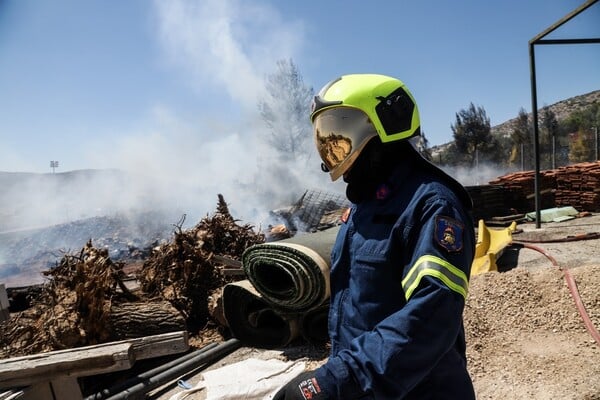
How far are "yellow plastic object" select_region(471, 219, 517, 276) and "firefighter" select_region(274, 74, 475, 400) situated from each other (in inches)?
190

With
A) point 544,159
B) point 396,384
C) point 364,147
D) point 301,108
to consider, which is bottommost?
point 544,159

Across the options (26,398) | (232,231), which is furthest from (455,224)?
(232,231)

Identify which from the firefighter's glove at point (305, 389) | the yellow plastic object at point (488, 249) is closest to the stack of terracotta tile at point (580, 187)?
the yellow plastic object at point (488, 249)

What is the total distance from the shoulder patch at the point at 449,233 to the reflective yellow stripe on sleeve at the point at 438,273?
0.05 meters

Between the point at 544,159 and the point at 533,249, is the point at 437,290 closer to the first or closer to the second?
the point at 533,249

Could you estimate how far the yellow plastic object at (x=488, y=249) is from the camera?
604 centimetres

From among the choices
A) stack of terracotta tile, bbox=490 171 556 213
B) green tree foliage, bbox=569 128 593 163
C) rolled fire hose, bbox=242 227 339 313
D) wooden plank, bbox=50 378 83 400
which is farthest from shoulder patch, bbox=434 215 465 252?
green tree foliage, bbox=569 128 593 163

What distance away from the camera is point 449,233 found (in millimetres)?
1242

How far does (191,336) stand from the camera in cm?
624

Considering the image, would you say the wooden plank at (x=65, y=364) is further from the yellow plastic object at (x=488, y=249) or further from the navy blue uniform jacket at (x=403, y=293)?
the yellow plastic object at (x=488, y=249)

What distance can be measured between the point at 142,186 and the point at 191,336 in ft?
78.3

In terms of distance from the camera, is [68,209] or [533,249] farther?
[68,209]

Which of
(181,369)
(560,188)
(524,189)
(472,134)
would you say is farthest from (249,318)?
(472,134)

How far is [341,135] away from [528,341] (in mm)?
3557
